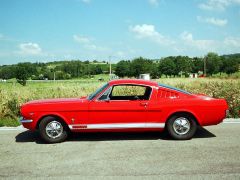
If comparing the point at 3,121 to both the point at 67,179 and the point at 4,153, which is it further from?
the point at 67,179

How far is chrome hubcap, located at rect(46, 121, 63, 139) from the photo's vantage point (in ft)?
25.0

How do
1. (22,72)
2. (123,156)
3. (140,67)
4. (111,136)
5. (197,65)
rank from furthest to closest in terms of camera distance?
(197,65) → (140,67) → (22,72) → (111,136) → (123,156)

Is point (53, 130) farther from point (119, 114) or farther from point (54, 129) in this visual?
point (119, 114)

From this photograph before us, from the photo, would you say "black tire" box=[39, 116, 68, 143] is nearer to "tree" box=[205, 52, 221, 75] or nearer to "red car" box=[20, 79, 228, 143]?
"red car" box=[20, 79, 228, 143]

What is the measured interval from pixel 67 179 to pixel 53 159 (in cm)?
131

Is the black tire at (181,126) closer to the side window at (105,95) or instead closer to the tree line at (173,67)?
the side window at (105,95)

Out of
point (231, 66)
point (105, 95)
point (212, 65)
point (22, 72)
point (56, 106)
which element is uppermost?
point (212, 65)

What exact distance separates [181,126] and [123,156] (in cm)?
199

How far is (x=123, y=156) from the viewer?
250 inches

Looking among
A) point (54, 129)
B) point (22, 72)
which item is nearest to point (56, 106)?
point (54, 129)

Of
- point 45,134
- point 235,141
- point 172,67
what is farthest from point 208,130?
point 172,67

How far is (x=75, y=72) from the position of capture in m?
161

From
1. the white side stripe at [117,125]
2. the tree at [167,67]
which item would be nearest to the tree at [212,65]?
the tree at [167,67]

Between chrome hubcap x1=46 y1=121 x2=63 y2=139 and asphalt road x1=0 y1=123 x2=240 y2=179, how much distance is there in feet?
0.93
